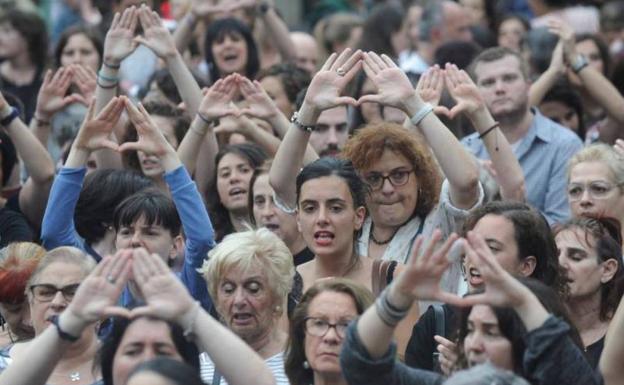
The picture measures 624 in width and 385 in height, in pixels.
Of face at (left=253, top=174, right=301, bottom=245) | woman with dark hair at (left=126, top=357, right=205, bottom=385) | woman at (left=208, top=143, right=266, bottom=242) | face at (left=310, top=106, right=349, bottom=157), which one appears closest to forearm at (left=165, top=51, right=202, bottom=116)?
woman at (left=208, top=143, right=266, bottom=242)

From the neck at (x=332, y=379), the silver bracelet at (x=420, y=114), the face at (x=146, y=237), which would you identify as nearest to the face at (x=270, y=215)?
the face at (x=146, y=237)

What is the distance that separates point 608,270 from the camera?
6875 millimetres

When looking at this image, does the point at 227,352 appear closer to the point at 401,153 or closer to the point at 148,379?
the point at 148,379

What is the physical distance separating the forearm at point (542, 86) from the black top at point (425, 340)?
11.0ft

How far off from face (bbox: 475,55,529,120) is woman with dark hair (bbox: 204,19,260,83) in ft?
5.89

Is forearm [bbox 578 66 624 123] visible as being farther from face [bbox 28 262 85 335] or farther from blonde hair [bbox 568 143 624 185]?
face [bbox 28 262 85 335]

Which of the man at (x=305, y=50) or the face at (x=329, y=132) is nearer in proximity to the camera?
the face at (x=329, y=132)

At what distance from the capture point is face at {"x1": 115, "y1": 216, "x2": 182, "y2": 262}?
7.04 m

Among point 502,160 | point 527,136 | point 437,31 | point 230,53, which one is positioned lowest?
point 502,160

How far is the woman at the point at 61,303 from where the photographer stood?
6.16 meters

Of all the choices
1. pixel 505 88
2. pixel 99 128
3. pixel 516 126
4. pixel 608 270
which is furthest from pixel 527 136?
pixel 99 128

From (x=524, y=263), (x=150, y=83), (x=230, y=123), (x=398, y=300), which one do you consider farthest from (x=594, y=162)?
(x=150, y=83)

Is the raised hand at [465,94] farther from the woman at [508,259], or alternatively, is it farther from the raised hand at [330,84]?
the woman at [508,259]

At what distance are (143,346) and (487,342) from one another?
106 centimetres
